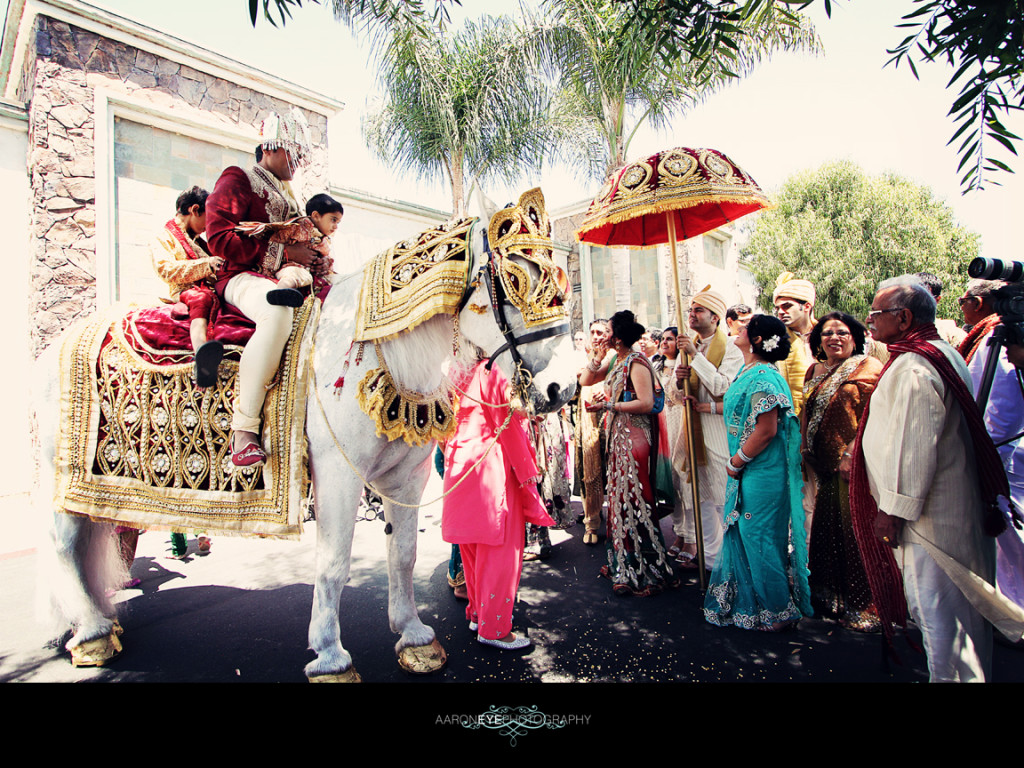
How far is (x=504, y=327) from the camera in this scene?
7.22 ft

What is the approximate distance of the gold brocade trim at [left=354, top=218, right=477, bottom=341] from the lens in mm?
2268

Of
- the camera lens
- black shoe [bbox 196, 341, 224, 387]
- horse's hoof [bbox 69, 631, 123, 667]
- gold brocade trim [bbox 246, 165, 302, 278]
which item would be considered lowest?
horse's hoof [bbox 69, 631, 123, 667]

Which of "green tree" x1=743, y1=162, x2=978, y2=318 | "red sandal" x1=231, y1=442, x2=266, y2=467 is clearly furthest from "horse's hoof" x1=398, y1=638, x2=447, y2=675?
"green tree" x1=743, y1=162, x2=978, y2=318

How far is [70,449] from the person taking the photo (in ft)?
9.15

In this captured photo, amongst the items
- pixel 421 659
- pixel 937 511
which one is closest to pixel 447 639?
pixel 421 659

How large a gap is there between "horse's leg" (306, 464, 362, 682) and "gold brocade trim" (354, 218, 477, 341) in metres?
0.73

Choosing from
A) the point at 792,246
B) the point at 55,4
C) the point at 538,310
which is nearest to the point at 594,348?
the point at 538,310

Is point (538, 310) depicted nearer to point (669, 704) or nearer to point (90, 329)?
point (669, 704)

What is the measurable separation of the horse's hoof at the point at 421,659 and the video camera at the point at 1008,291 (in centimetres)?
313

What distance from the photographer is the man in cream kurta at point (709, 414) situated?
14.0ft

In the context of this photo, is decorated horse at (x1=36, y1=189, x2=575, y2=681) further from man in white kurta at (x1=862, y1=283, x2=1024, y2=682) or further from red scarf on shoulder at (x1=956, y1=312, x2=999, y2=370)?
red scarf on shoulder at (x1=956, y1=312, x2=999, y2=370)

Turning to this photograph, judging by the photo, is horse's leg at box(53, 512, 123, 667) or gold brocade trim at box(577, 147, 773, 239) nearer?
horse's leg at box(53, 512, 123, 667)

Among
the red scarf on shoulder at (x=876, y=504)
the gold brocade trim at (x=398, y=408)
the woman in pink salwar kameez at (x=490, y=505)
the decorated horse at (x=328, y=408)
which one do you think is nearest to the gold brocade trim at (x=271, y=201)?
the decorated horse at (x=328, y=408)

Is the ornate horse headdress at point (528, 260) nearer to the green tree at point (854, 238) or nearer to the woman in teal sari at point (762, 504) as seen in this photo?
the woman in teal sari at point (762, 504)
